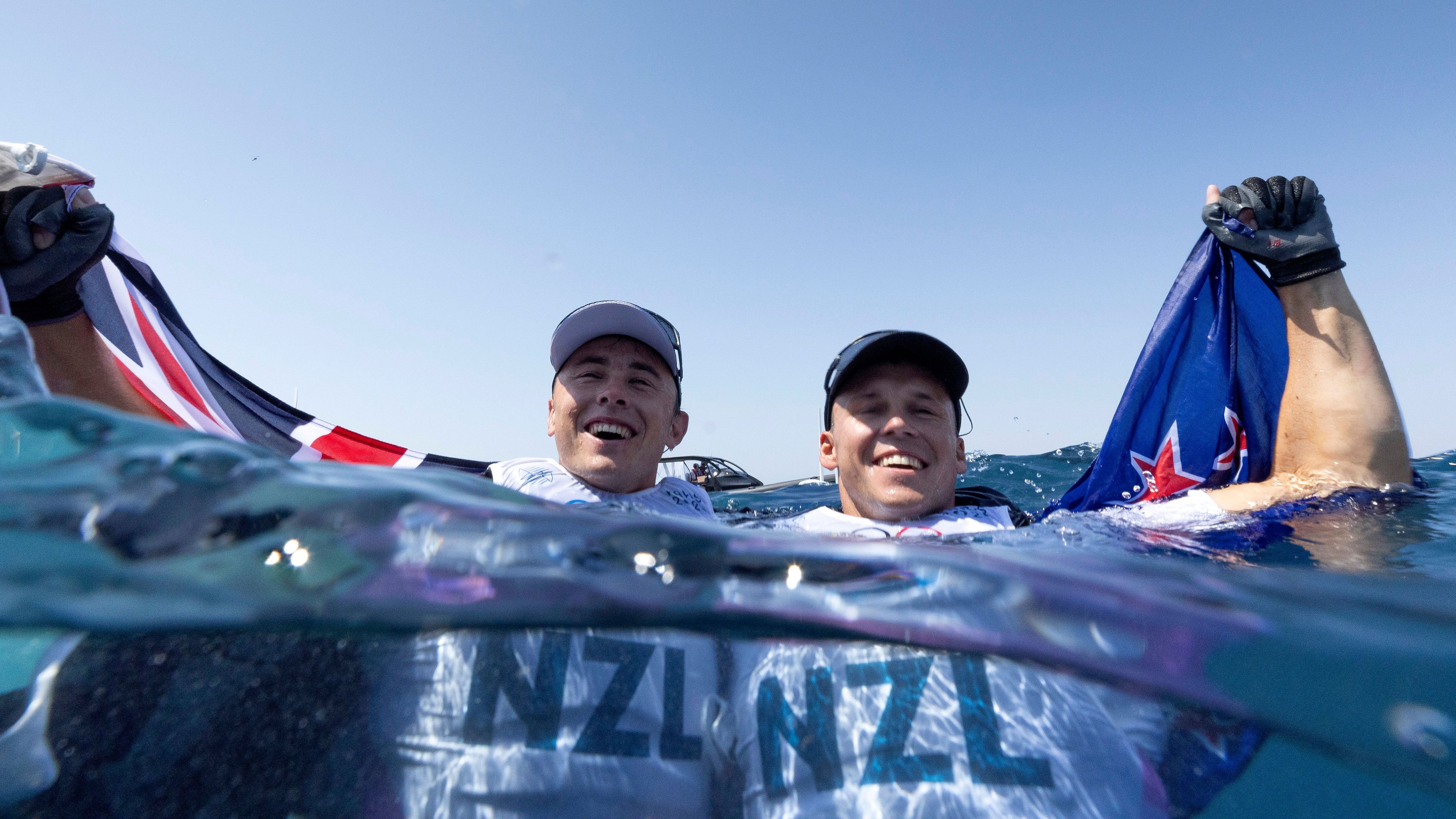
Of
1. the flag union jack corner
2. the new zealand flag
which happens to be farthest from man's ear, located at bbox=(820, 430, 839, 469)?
the flag union jack corner

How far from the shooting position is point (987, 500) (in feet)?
10.6

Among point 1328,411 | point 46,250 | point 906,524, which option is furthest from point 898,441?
point 46,250

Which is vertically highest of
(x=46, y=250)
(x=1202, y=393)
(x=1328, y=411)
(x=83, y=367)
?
(x=46, y=250)

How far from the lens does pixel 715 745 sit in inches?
69.4

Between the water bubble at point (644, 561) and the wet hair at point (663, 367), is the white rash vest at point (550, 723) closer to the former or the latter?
the water bubble at point (644, 561)

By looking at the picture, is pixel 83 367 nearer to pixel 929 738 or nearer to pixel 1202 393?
pixel 929 738

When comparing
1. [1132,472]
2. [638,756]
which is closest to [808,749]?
[638,756]

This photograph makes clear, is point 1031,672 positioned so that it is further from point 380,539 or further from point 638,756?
point 380,539

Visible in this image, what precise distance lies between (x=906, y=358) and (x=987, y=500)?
963 mm

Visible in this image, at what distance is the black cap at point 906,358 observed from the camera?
2.80 m

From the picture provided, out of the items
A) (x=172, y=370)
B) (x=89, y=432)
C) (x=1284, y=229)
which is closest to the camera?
(x=89, y=432)

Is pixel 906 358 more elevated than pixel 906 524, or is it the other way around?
pixel 906 358

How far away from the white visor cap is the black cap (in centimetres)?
92

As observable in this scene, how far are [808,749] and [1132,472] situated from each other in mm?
3225
